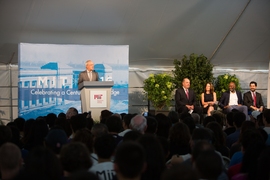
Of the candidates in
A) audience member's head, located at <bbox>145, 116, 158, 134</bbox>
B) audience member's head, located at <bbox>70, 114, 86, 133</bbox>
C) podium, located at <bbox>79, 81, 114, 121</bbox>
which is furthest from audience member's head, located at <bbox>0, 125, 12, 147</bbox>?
podium, located at <bbox>79, 81, 114, 121</bbox>

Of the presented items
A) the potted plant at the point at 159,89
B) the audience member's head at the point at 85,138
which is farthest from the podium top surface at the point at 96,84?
the audience member's head at the point at 85,138

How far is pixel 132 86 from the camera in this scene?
47.4ft

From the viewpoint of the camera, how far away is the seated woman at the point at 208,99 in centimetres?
1247

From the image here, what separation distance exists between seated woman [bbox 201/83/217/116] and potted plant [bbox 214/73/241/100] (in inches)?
36.5

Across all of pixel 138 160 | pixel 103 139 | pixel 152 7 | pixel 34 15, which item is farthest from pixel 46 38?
pixel 138 160

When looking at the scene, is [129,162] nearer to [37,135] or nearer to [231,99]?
[37,135]

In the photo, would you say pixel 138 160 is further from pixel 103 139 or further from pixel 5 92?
pixel 5 92

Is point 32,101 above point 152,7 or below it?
below

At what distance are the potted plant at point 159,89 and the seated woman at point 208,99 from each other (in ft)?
3.24

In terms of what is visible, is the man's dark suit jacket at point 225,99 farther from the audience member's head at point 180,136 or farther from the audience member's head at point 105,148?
the audience member's head at point 105,148

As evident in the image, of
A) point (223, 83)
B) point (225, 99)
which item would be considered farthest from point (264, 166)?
point (223, 83)

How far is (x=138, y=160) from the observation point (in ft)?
9.14

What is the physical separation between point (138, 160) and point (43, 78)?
30.2ft

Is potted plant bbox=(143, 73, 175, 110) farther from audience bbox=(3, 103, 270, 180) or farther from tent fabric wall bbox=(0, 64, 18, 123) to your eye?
audience bbox=(3, 103, 270, 180)
